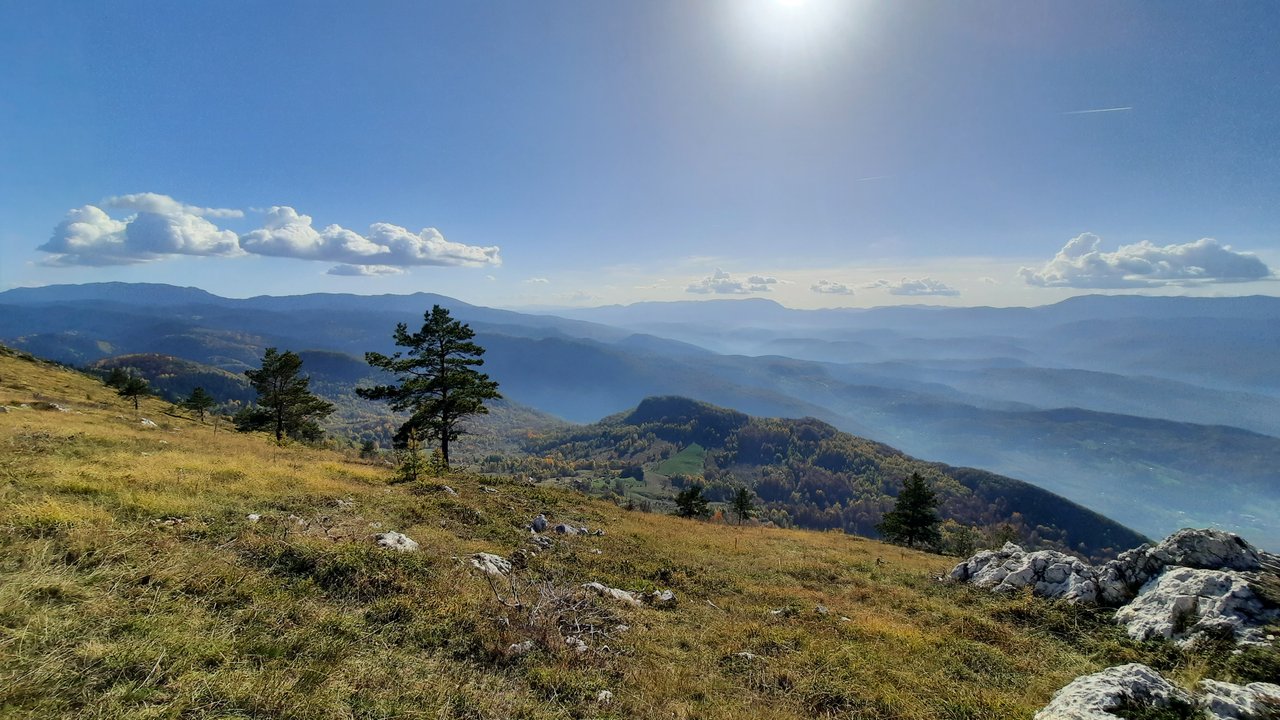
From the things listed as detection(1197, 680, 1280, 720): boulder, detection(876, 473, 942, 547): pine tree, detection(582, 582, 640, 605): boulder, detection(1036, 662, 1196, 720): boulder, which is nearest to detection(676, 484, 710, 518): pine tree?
detection(876, 473, 942, 547): pine tree

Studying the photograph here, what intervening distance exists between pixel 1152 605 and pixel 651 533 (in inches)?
638

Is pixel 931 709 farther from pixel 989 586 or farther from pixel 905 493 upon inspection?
pixel 905 493

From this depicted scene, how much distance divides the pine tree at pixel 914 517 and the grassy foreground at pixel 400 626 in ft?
101

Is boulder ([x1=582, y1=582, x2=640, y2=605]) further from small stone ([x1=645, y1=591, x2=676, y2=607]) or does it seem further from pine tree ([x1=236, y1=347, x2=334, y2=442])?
pine tree ([x1=236, y1=347, x2=334, y2=442])

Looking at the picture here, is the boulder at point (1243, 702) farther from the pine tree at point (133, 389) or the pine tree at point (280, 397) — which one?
the pine tree at point (133, 389)

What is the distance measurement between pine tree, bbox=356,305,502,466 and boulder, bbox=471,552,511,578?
17236 mm

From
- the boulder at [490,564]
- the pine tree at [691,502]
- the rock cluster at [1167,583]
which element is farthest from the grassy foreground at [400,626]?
the pine tree at [691,502]

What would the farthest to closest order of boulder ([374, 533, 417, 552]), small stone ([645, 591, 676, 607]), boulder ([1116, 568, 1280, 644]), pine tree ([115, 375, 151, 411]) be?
pine tree ([115, 375, 151, 411]) < small stone ([645, 591, 676, 607]) < boulder ([374, 533, 417, 552]) < boulder ([1116, 568, 1280, 644])

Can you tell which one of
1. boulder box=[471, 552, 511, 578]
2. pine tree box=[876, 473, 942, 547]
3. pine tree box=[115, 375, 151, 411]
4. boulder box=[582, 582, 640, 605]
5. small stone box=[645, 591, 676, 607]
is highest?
boulder box=[471, 552, 511, 578]

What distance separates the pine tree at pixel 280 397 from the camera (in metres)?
38.5

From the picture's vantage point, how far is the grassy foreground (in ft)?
17.0

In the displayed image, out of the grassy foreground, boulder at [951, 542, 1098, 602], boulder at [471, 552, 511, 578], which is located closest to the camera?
the grassy foreground

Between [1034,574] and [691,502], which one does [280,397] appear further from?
[1034,574]

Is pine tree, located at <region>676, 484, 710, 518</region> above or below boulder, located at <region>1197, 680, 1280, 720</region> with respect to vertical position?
below
